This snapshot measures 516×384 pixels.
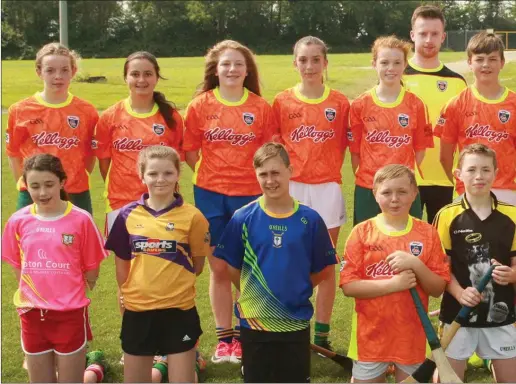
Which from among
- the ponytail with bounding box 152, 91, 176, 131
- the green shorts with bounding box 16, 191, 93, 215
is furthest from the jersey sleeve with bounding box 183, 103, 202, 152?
the green shorts with bounding box 16, 191, 93, 215

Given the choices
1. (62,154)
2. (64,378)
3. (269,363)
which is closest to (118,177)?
(62,154)

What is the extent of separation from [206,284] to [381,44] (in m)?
2.87

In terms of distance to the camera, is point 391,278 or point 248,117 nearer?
point 391,278

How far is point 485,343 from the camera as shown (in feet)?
12.0

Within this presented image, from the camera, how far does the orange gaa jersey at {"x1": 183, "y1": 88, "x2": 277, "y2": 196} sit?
15.2ft

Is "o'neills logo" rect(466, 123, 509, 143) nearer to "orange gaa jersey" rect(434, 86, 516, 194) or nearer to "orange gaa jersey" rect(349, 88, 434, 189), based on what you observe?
"orange gaa jersey" rect(434, 86, 516, 194)

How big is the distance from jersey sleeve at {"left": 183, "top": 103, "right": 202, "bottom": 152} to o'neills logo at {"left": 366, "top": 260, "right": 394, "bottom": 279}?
67.3 inches

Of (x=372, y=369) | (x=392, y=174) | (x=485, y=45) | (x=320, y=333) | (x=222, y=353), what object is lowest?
(x=222, y=353)

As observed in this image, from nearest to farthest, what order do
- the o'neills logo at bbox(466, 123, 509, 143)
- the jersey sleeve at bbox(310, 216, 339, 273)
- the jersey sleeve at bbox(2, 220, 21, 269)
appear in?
the jersey sleeve at bbox(310, 216, 339, 273) < the jersey sleeve at bbox(2, 220, 21, 269) < the o'neills logo at bbox(466, 123, 509, 143)

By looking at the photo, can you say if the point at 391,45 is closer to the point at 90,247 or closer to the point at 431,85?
the point at 431,85

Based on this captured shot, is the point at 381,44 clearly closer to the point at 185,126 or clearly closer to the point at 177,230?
the point at 185,126

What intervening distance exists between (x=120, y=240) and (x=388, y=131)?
74.6 inches

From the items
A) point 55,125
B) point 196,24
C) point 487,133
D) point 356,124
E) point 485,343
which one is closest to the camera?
point 485,343

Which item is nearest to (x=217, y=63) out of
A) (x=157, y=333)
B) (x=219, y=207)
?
(x=219, y=207)
